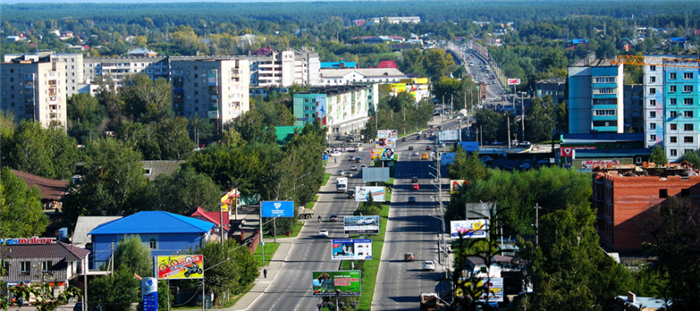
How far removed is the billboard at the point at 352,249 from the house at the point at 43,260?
36.3 ft

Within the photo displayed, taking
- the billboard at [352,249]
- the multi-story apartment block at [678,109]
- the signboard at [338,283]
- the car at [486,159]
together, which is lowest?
the signboard at [338,283]

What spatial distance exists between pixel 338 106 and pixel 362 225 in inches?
2392

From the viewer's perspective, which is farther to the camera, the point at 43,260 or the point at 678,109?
the point at 678,109

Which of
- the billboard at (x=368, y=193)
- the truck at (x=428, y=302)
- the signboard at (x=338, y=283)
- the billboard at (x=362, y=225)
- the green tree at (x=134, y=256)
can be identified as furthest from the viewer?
the billboard at (x=368, y=193)

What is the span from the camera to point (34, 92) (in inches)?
3730

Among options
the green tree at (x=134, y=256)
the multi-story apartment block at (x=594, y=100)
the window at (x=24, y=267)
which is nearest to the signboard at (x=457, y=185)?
the green tree at (x=134, y=256)

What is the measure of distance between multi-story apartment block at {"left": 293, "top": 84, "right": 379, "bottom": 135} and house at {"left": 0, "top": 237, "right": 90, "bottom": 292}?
59.1m

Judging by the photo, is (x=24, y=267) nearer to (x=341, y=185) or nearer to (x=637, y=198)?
(x=637, y=198)

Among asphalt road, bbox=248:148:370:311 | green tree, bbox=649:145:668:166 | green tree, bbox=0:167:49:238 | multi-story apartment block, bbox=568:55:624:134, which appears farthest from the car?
green tree, bbox=0:167:49:238

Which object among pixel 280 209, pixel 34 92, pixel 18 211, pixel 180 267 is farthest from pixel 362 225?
pixel 34 92

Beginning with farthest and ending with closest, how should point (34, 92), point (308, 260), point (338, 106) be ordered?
point (338, 106) → point (34, 92) → point (308, 260)

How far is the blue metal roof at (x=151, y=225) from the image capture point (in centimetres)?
4484

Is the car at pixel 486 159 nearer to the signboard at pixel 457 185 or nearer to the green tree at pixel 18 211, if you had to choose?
the signboard at pixel 457 185

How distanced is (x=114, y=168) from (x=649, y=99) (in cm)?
4034
